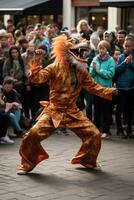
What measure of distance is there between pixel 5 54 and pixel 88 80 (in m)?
4.27

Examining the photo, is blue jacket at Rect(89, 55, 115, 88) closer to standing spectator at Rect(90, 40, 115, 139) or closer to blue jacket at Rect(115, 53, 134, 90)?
standing spectator at Rect(90, 40, 115, 139)

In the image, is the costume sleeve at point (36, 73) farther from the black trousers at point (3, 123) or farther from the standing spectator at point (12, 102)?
the standing spectator at point (12, 102)

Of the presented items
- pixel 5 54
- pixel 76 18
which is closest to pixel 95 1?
pixel 76 18

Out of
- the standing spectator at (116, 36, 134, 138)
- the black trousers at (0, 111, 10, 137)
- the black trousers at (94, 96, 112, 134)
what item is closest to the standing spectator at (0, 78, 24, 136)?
the black trousers at (0, 111, 10, 137)

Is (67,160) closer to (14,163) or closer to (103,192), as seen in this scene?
(14,163)

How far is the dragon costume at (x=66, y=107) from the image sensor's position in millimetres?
8102

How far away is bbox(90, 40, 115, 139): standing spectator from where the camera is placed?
35.4 feet

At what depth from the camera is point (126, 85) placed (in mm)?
10875

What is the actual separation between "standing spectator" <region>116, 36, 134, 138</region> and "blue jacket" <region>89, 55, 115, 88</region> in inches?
5.8

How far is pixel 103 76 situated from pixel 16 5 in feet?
39.8

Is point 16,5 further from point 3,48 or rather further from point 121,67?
point 121,67

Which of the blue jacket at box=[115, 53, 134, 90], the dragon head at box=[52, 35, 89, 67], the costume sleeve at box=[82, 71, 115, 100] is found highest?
the dragon head at box=[52, 35, 89, 67]

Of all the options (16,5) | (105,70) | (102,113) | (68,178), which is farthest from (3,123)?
(16,5)

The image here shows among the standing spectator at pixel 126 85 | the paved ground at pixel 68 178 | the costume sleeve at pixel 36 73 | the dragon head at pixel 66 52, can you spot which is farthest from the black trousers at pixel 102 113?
the costume sleeve at pixel 36 73
